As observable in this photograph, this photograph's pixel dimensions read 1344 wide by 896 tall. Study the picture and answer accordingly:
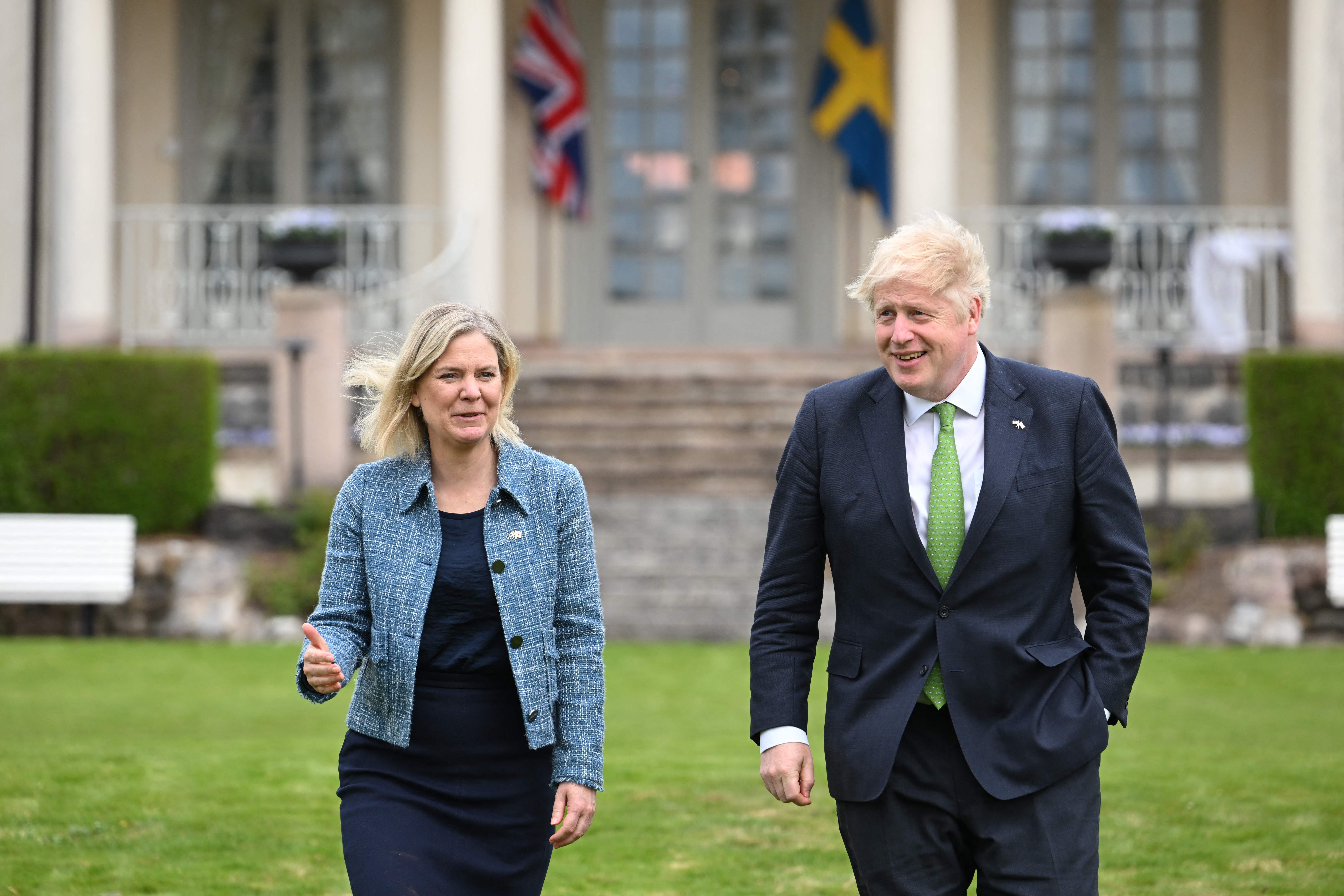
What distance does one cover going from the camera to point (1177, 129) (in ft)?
51.5

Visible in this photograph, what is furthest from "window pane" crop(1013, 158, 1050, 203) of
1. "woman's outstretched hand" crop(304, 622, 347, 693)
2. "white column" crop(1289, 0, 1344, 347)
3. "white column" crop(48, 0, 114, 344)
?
"woman's outstretched hand" crop(304, 622, 347, 693)

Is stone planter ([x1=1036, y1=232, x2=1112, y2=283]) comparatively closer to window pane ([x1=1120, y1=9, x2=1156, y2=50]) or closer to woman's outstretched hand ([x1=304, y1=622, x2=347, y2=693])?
window pane ([x1=1120, y1=9, x2=1156, y2=50])

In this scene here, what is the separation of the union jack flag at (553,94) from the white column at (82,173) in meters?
3.80

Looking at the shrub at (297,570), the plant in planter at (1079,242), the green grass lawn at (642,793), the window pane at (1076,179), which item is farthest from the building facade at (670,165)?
the green grass lawn at (642,793)

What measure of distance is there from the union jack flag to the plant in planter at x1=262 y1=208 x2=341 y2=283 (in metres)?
3.93

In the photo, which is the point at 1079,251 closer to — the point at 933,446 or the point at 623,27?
the point at 623,27

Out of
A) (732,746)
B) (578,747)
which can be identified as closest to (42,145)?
(732,746)

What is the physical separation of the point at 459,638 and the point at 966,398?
1130 mm

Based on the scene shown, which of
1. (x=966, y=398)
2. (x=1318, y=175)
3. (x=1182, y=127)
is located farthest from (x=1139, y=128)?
(x=966, y=398)

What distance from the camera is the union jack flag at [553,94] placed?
603 inches

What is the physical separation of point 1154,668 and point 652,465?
13.4 feet

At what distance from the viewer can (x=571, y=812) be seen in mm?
3289

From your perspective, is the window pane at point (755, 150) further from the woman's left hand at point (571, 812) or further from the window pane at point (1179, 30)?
the woman's left hand at point (571, 812)

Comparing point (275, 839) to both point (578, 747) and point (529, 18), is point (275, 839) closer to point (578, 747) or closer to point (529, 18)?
point (578, 747)
